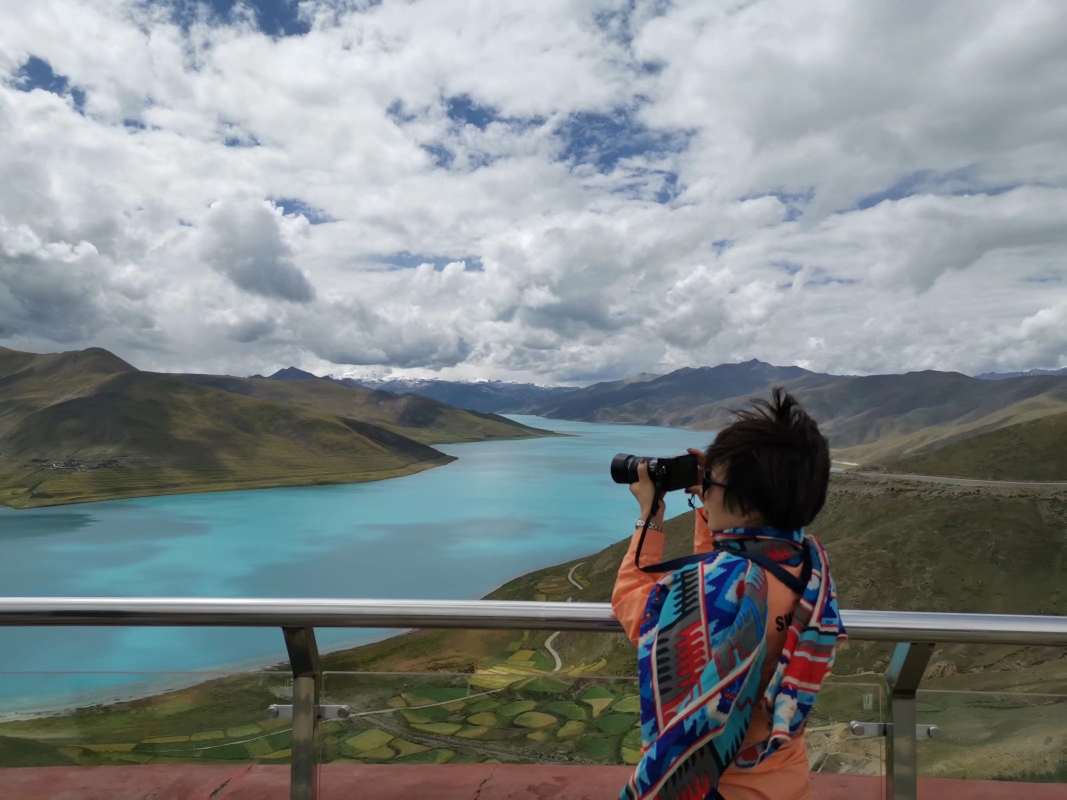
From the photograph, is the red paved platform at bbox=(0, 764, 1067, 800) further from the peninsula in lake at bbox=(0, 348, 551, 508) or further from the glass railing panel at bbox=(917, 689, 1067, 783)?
the peninsula in lake at bbox=(0, 348, 551, 508)

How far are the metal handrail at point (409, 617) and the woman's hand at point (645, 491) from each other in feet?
1.05

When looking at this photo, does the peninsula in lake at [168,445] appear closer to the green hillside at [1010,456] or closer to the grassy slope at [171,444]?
the grassy slope at [171,444]

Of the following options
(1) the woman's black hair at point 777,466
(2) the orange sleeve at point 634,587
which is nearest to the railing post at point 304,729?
(2) the orange sleeve at point 634,587

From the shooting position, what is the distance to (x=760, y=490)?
1383 millimetres

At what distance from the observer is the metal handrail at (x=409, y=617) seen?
1.76m

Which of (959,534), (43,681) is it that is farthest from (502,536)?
(43,681)

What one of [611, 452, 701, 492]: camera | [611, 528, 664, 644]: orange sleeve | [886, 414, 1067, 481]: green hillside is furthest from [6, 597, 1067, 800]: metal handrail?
[886, 414, 1067, 481]: green hillside

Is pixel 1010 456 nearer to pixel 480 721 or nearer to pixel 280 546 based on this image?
pixel 280 546

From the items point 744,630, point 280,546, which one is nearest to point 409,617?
point 744,630

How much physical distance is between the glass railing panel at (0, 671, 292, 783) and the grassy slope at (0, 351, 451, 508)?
4662 inches

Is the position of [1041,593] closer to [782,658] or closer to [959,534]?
[959,534]

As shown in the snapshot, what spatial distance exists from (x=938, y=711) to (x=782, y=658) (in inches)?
40.0

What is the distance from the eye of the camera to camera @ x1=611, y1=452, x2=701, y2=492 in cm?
153

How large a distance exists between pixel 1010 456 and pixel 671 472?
7716 centimetres
